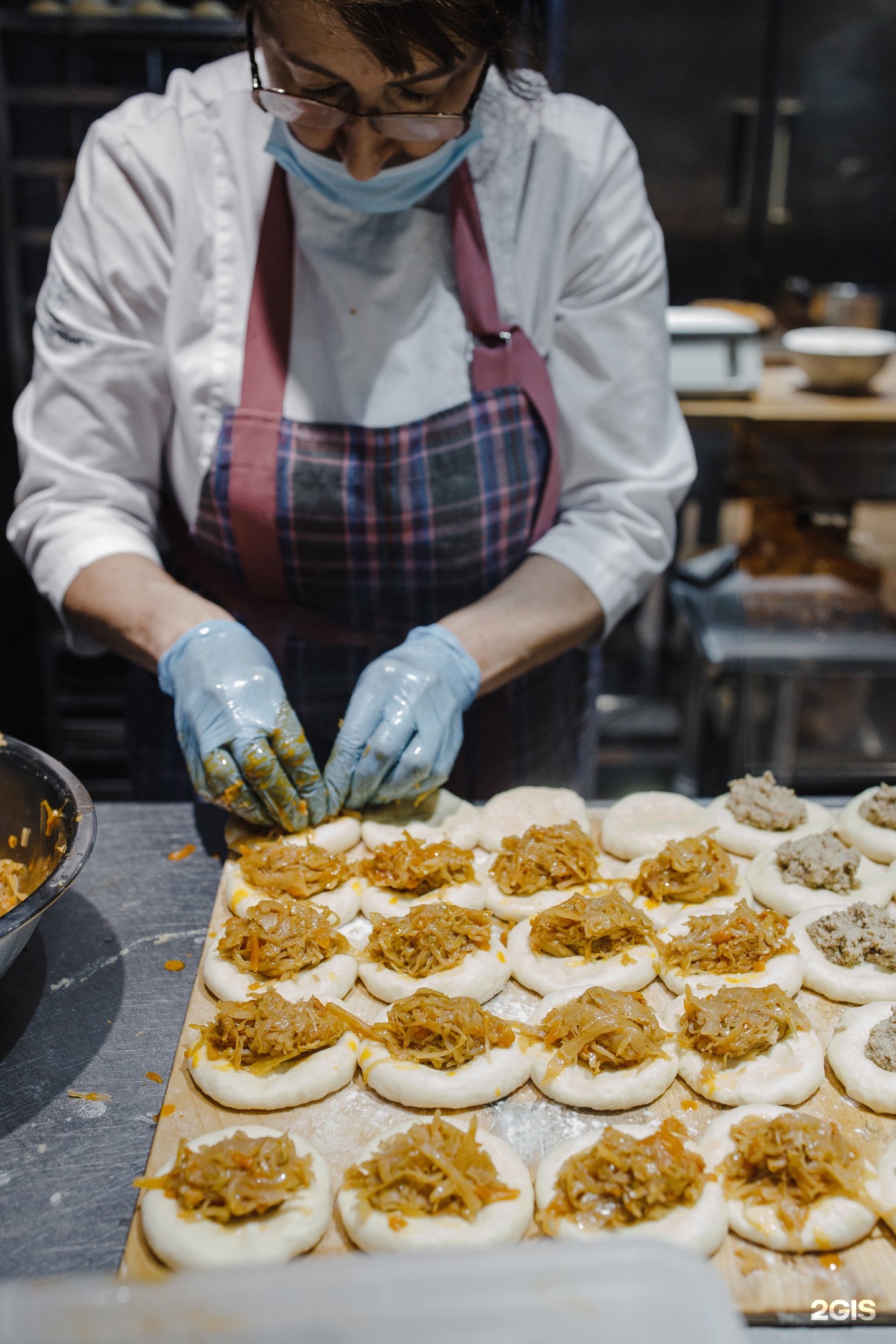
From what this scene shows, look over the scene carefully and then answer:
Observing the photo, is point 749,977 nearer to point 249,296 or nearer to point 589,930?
point 589,930

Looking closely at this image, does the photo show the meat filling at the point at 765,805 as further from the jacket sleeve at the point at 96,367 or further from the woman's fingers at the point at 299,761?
the jacket sleeve at the point at 96,367

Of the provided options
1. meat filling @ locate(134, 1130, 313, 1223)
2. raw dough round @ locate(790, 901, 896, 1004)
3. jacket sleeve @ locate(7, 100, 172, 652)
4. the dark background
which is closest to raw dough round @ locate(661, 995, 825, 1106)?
raw dough round @ locate(790, 901, 896, 1004)

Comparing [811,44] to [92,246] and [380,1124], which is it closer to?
[92,246]

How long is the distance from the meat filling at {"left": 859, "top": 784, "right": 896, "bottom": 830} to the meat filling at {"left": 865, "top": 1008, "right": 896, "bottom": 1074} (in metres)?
0.61

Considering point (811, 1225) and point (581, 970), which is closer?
point (811, 1225)

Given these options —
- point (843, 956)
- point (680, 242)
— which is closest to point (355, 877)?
point (843, 956)

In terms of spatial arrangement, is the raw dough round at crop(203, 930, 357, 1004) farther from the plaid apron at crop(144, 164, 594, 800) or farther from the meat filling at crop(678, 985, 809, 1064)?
A: the plaid apron at crop(144, 164, 594, 800)

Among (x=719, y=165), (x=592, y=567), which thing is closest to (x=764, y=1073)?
(x=592, y=567)

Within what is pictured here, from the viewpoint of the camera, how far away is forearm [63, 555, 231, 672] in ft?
7.33

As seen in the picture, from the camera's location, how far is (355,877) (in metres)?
2.06

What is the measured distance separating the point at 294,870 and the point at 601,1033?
2.20ft

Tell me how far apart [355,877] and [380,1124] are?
22.5 inches

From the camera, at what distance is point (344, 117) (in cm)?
195

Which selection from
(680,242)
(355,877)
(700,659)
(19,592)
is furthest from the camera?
(680,242)
